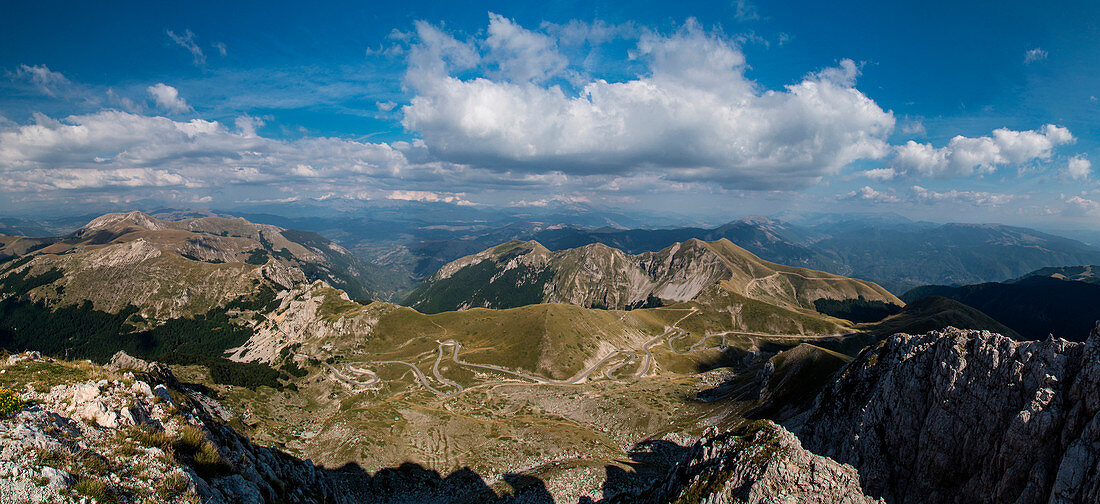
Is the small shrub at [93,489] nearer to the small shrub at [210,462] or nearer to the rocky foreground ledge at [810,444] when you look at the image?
the rocky foreground ledge at [810,444]

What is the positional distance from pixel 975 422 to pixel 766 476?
26.1 m

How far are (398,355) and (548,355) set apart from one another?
70.0 metres

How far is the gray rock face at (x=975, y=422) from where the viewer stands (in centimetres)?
3309

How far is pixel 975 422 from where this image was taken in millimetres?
39938

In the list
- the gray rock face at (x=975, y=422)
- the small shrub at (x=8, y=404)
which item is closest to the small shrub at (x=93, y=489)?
the small shrub at (x=8, y=404)

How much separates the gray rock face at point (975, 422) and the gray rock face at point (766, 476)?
1487 cm

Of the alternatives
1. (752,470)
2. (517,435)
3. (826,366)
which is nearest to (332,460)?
(517,435)

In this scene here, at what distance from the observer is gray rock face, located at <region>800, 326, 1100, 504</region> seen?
109 ft

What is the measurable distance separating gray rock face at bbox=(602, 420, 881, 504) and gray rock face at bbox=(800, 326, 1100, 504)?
14874 millimetres

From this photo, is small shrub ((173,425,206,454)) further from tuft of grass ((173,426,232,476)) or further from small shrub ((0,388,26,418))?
small shrub ((0,388,26,418))

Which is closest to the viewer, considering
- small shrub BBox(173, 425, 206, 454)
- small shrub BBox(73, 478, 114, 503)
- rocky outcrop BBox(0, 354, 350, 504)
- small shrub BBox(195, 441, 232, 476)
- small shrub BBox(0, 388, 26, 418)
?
small shrub BBox(73, 478, 114, 503)

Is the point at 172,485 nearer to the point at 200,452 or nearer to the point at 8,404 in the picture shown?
the point at 200,452

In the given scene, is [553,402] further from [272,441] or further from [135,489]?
[135,489]

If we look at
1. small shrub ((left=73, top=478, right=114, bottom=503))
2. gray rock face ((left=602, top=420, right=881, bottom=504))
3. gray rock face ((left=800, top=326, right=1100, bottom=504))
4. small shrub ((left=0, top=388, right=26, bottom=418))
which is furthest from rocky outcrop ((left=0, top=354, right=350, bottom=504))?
gray rock face ((left=800, top=326, right=1100, bottom=504))
